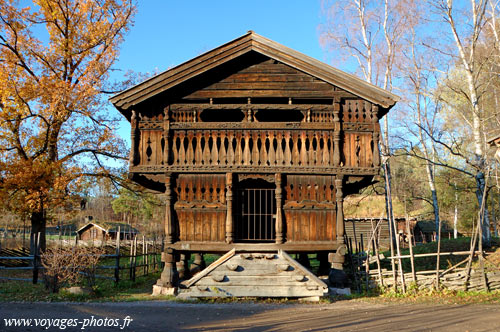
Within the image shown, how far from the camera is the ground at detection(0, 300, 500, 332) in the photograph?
9.55 meters

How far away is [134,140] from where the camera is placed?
14.8 metres

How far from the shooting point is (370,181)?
1572cm

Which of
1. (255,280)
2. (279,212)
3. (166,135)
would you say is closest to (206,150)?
(166,135)

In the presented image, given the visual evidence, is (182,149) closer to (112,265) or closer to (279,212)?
(279,212)

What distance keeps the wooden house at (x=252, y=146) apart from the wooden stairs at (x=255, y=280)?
808 millimetres

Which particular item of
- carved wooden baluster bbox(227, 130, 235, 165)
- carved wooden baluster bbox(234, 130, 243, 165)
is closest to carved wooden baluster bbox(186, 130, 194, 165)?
carved wooden baluster bbox(227, 130, 235, 165)

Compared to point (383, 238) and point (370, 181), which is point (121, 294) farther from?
point (383, 238)

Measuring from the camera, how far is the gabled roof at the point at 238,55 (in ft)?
47.5

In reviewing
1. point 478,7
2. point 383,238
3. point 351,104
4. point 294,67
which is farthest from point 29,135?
point 383,238

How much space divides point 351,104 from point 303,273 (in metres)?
6.08

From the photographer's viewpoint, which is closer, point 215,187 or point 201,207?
point 201,207

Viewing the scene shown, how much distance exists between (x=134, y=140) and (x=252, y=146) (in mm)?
4092

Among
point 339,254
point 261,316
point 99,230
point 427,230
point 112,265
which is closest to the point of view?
point 261,316

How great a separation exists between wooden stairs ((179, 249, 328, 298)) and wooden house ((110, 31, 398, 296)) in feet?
2.65
